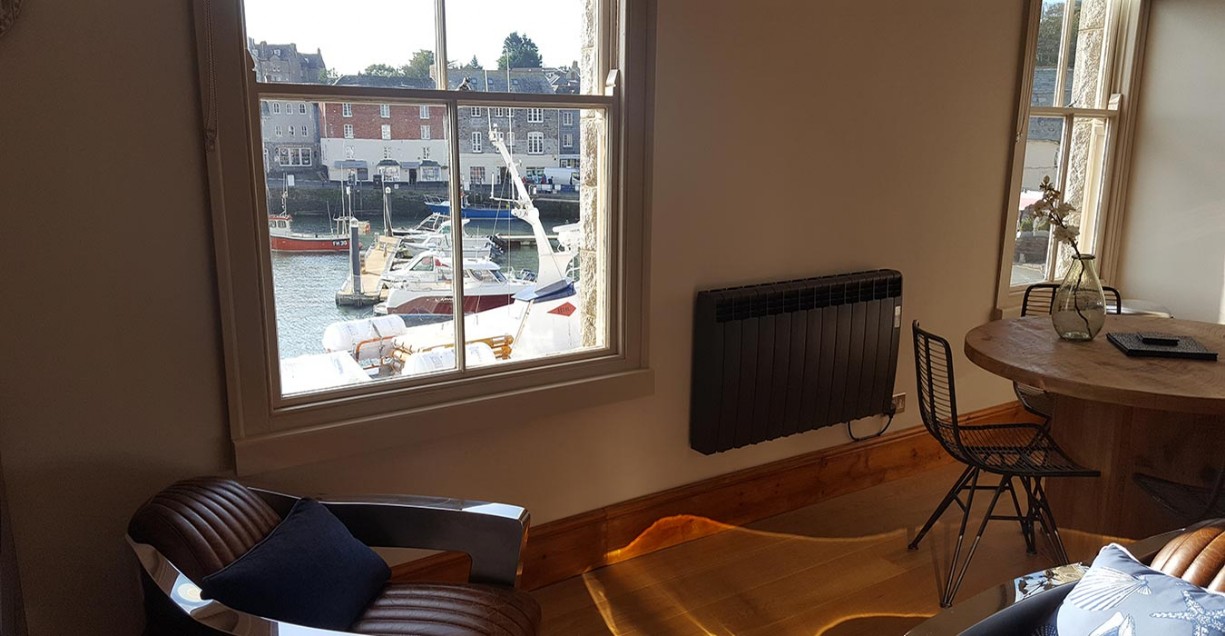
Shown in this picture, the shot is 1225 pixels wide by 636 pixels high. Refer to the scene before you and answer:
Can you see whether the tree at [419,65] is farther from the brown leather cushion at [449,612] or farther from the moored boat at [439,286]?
the brown leather cushion at [449,612]

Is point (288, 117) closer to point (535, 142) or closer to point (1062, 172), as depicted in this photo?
point (535, 142)

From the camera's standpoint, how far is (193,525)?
1.77m

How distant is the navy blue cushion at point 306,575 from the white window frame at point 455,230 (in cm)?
33

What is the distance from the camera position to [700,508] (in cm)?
317

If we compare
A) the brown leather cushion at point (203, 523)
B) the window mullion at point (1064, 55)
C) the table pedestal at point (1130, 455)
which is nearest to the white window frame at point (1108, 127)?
the window mullion at point (1064, 55)

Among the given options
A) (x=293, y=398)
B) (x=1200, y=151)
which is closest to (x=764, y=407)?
(x=293, y=398)

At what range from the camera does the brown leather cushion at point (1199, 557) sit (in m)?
1.46

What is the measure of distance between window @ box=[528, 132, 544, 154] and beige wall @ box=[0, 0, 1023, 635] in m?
0.40

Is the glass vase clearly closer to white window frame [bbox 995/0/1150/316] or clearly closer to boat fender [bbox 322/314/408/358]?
white window frame [bbox 995/0/1150/316]

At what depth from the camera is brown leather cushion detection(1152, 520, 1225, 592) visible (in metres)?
1.46

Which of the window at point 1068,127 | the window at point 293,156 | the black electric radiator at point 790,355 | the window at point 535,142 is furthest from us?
the window at point 1068,127

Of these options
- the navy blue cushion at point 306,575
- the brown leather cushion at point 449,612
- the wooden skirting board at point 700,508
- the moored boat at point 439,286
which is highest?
the moored boat at point 439,286

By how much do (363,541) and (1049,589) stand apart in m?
1.55

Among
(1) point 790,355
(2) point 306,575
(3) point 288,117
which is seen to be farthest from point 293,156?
(1) point 790,355
